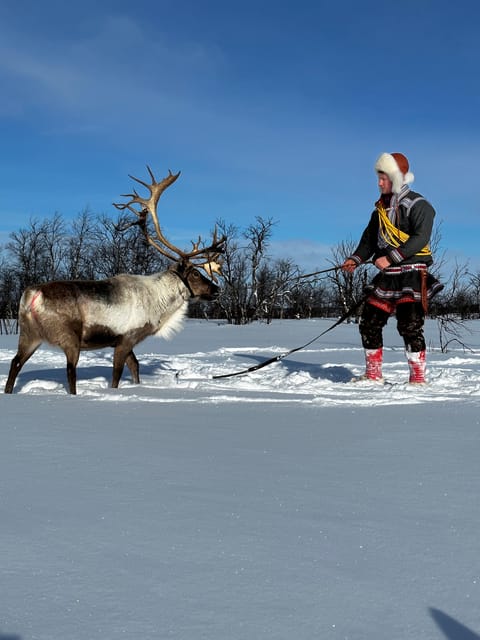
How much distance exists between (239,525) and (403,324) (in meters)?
4.28

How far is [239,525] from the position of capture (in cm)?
176

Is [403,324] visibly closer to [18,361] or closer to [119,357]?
[119,357]

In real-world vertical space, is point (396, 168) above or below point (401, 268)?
above

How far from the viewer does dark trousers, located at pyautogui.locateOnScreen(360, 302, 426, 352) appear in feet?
18.5

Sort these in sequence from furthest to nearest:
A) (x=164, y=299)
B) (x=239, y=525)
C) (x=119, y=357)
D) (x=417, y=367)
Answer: (x=164, y=299) < (x=119, y=357) < (x=417, y=367) < (x=239, y=525)

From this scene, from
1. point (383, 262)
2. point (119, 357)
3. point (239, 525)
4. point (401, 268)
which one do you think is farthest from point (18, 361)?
point (239, 525)

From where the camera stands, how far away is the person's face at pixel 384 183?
227 inches

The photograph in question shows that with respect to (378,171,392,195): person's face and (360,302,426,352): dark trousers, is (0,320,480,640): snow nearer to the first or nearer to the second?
(360,302,426,352): dark trousers

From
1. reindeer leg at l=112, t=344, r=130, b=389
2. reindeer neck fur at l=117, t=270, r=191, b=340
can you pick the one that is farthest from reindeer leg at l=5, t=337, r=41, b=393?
reindeer neck fur at l=117, t=270, r=191, b=340

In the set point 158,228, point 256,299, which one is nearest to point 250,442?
point 158,228

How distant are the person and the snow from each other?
180cm

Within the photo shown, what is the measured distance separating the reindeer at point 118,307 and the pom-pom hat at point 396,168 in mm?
2037

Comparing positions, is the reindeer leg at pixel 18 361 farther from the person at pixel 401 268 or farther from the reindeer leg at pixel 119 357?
the person at pixel 401 268

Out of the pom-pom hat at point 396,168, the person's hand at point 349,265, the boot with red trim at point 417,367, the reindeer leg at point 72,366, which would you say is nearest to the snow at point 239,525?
the reindeer leg at point 72,366
